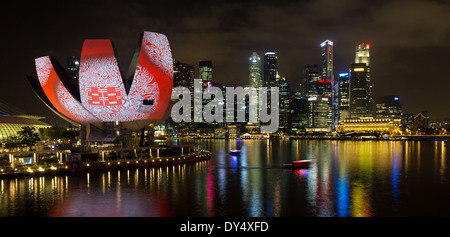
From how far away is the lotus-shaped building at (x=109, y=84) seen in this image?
92.6 ft

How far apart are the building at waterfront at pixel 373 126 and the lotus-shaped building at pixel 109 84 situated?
126 m

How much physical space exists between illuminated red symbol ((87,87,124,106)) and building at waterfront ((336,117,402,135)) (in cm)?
12796

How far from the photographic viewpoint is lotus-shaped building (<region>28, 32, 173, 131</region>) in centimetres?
2823

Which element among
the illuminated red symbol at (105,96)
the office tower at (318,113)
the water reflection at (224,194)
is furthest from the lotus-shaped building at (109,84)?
the office tower at (318,113)

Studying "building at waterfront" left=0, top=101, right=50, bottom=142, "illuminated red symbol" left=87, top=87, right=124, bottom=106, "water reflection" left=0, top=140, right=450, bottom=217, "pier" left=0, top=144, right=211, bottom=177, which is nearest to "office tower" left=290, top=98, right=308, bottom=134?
"building at waterfront" left=0, top=101, right=50, bottom=142

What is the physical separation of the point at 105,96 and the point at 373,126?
14437cm

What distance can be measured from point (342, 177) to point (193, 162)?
626 inches

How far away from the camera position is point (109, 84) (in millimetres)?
28828

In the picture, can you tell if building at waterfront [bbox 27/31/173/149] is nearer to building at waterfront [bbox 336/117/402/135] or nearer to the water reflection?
the water reflection

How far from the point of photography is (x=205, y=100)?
632 feet

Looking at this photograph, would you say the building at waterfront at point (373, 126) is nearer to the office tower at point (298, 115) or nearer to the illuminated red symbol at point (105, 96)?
the office tower at point (298, 115)

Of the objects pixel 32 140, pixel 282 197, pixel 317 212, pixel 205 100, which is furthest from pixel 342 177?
pixel 205 100

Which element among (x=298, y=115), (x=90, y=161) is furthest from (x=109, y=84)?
(x=298, y=115)
